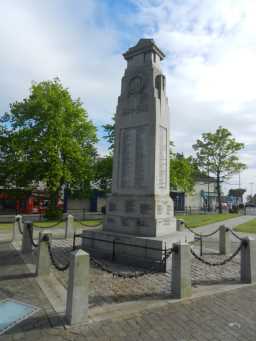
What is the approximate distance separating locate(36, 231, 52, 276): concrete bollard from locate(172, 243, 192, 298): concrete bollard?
340cm

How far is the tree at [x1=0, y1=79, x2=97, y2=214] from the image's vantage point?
20016mm

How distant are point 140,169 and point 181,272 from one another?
4.40 meters

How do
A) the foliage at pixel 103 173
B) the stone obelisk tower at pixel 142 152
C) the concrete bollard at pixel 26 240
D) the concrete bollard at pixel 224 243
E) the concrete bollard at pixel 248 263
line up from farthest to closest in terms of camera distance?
the foliage at pixel 103 173
the concrete bollard at pixel 224 243
the concrete bollard at pixel 26 240
the stone obelisk tower at pixel 142 152
the concrete bollard at pixel 248 263

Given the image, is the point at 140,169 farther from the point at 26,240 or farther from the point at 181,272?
the point at 26,240

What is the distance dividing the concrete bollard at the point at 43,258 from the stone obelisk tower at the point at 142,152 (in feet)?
9.50

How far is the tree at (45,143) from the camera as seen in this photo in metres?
20.0

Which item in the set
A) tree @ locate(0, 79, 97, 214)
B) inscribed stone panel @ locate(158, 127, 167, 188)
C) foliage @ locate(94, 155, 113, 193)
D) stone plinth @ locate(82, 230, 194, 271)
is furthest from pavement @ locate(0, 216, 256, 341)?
foliage @ locate(94, 155, 113, 193)

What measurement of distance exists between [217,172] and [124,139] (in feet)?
96.8

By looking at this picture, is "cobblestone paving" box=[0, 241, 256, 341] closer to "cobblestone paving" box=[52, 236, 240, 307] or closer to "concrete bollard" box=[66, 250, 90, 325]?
"cobblestone paving" box=[52, 236, 240, 307]

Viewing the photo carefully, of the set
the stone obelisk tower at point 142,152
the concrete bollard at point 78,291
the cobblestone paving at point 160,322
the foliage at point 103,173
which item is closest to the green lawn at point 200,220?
the foliage at point 103,173

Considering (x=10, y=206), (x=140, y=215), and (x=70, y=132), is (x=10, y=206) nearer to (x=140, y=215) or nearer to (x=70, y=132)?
(x=70, y=132)

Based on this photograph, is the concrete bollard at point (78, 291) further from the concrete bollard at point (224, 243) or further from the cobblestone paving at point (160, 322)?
the concrete bollard at point (224, 243)

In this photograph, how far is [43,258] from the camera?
6852 mm

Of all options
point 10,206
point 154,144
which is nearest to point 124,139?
point 154,144
